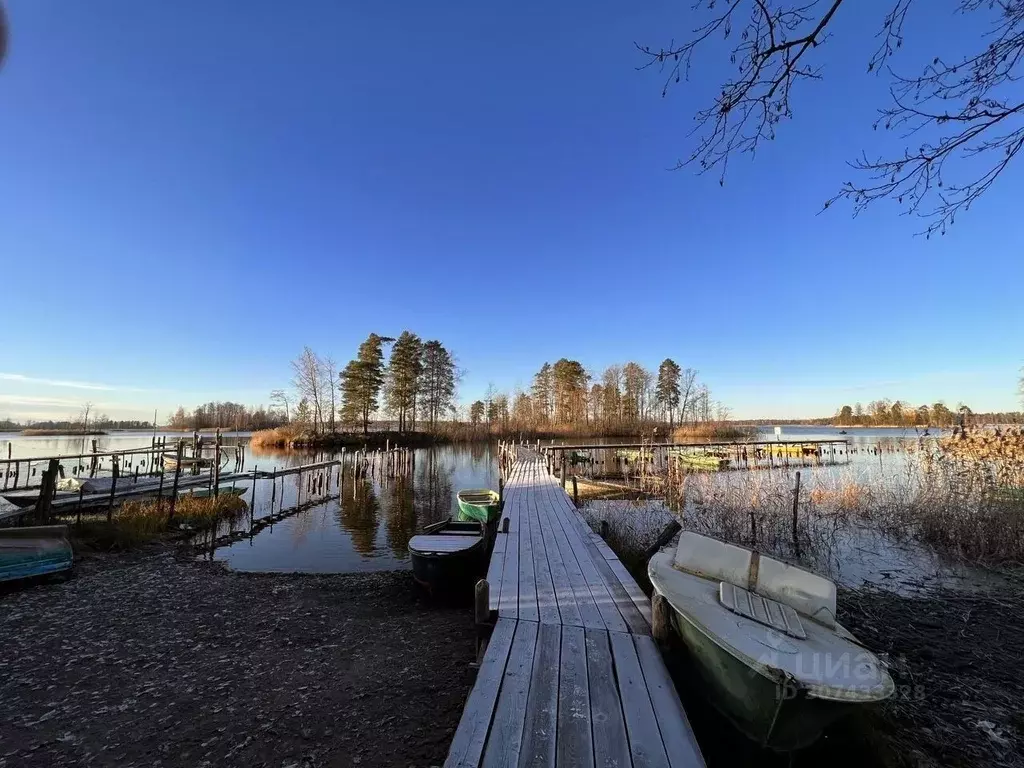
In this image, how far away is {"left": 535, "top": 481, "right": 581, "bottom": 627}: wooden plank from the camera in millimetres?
4555

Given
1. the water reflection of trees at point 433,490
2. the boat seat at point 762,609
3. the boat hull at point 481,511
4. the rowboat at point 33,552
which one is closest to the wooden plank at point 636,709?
the boat seat at point 762,609

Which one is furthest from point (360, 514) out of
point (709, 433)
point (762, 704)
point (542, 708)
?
point (709, 433)

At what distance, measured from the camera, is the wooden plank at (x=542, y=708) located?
8.30ft

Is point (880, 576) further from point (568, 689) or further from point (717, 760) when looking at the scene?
point (568, 689)

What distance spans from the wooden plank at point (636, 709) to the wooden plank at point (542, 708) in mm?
481

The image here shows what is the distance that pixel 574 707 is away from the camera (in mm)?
3000

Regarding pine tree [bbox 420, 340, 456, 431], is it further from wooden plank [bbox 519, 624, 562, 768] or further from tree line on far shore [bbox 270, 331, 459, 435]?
wooden plank [bbox 519, 624, 562, 768]

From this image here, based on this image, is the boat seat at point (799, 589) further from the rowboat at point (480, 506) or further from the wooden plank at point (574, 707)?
the rowboat at point (480, 506)

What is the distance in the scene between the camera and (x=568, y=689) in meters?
3.21

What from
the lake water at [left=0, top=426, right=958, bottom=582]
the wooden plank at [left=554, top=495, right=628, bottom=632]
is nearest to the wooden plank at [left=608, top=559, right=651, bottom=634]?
the wooden plank at [left=554, top=495, right=628, bottom=632]

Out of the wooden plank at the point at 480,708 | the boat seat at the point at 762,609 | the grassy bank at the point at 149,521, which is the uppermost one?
the boat seat at the point at 762,609

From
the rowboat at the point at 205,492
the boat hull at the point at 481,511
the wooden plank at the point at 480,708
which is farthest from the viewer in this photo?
the rowboat at the point at 205,492

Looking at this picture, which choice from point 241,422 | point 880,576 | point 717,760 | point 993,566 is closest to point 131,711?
point 717,760

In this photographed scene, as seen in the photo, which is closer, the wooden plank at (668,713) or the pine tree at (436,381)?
the wooden plank at (668,713)
